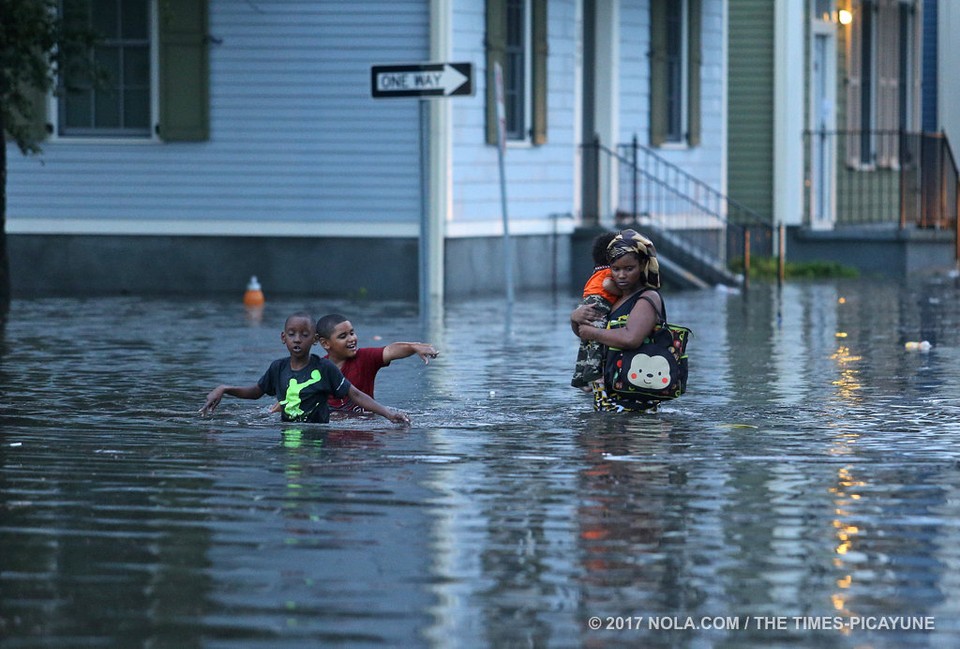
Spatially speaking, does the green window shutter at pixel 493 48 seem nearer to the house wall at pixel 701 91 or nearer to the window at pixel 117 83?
the house wall at pixel 701 91

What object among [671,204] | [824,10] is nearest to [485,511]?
[671,204]

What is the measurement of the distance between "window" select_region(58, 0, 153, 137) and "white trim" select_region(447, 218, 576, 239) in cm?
365

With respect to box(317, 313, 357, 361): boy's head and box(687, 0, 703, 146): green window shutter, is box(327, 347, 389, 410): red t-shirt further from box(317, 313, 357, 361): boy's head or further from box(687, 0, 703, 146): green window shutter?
box(687, 0, 703, 146): green window shutter

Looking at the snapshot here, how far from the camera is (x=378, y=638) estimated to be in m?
5.71

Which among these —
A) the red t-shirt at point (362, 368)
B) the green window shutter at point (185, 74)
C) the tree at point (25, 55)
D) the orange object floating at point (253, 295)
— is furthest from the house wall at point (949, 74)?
the red t-shirt at point (362, 368)

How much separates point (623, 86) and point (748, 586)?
20771 millimetres

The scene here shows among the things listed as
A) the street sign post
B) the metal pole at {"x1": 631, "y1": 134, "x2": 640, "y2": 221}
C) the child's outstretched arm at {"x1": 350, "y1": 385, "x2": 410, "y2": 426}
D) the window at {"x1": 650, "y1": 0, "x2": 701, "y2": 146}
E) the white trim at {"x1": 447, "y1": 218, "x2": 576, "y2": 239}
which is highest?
the window at {"x1": 650, "y1": 0, "x2": 701, "y2": 146}

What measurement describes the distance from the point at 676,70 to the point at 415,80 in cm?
975

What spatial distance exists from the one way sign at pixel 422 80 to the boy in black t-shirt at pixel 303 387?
853cm

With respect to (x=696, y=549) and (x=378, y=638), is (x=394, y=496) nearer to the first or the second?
(x=696, y=549)

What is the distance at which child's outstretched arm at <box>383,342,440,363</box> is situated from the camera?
10438 mm

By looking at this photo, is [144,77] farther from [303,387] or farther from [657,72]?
[303,387]

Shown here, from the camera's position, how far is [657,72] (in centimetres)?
2747

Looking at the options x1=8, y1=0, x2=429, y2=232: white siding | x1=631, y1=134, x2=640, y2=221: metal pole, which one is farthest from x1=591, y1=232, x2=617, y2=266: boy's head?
x1=631, y1=134, x2=640, y2=221: metal pole
